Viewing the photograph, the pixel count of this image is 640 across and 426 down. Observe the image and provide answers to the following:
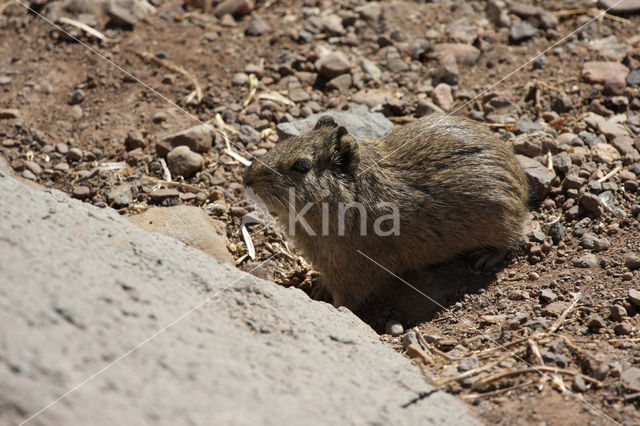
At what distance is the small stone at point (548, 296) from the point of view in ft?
15.7

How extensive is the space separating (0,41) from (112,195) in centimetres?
356

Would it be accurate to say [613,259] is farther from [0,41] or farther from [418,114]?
[0,41]

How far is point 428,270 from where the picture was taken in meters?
5.74

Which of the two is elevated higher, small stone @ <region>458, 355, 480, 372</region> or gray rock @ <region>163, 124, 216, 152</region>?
small stone @ <region>458, 355, 480, 372</region>

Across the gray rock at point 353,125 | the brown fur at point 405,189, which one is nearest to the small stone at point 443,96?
the gray rock at point 353,125

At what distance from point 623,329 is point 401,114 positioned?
12.3 feet

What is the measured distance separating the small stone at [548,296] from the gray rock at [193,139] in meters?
3.91

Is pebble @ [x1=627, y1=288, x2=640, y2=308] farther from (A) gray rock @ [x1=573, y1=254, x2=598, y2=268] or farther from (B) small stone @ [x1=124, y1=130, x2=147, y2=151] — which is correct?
(B) small stone @ [x1=124, y1=130, x2=147, y2=151]

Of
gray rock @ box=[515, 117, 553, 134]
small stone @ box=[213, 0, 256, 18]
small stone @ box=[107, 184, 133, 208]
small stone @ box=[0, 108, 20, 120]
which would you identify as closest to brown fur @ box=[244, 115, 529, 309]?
gray rock @ box=[515, 117, 553, 134]

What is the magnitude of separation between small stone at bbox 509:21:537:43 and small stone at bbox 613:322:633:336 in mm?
4860

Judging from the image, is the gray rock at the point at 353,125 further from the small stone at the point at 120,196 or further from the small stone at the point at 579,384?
the small stone at the point at 579,384

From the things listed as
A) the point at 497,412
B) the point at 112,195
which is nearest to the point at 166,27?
the point at 112,195

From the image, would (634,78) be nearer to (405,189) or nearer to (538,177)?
(538,177)

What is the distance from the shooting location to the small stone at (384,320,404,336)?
4.97m
